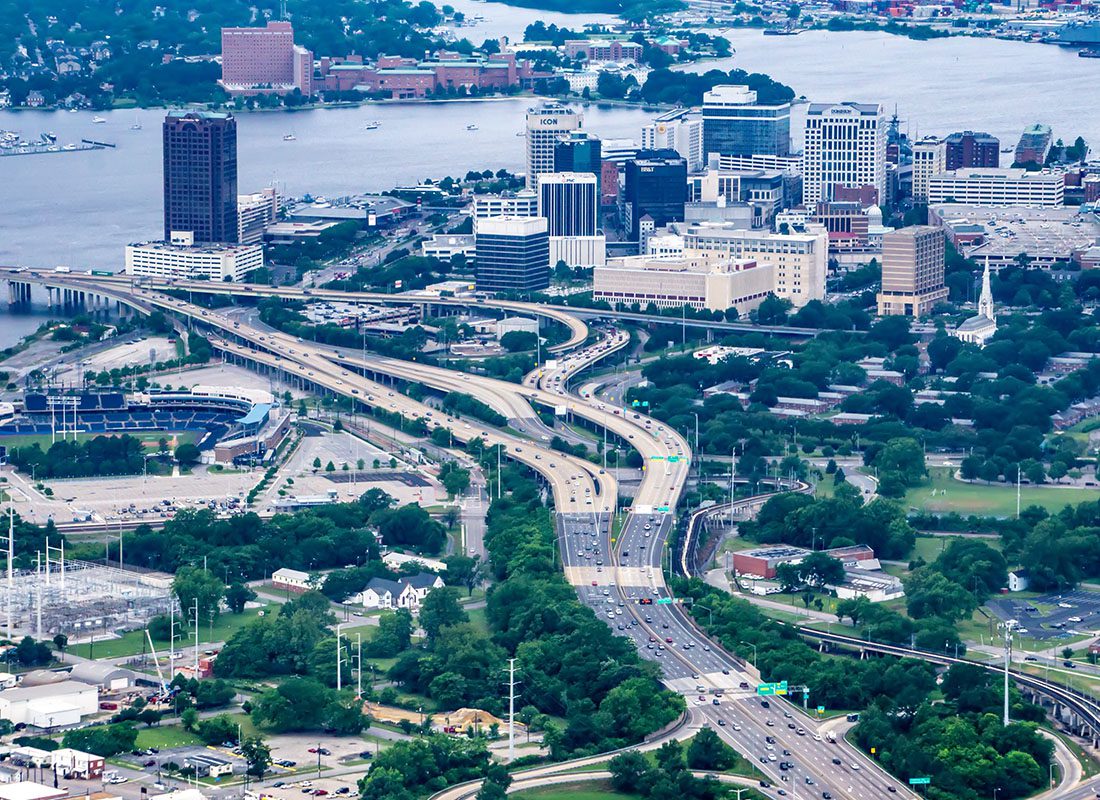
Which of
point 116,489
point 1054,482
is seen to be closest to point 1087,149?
point 1054,482

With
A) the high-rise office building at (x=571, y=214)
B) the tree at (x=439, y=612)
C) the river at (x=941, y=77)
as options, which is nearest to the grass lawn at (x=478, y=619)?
the tree at (x=439, y=612)

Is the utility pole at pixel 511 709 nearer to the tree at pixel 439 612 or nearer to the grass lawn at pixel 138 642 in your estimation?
the tree at pixel 439 612

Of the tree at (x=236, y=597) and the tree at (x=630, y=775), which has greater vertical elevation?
the tree at (x=236, y=597)

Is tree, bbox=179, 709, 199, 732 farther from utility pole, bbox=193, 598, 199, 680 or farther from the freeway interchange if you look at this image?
the freeway interchange

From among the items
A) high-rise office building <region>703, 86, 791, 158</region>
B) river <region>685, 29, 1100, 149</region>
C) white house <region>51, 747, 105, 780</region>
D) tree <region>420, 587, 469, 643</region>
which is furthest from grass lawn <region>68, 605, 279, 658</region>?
river <region>685, 29, 1100, 149</region>

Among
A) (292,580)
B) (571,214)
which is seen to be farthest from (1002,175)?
(292,580)

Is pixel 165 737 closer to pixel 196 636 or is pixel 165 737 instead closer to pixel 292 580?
pixel 196 636

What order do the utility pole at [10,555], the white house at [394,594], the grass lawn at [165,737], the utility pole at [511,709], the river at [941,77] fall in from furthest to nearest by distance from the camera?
the river at [941,77] → the white house at [394,594] → the utility pole at [10,555] → the grass lawn at [165,737] → the utility pole at [511,709]
